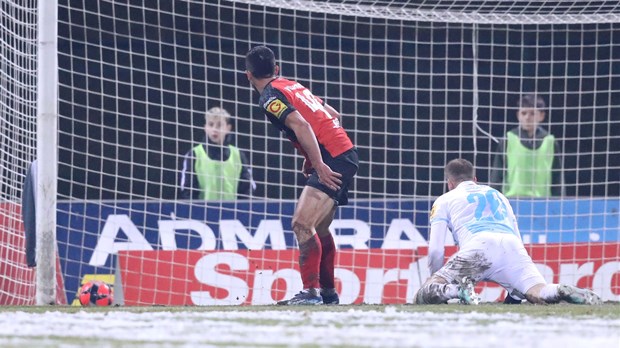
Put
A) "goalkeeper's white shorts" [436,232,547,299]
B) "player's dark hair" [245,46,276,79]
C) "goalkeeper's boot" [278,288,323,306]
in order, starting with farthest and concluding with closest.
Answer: "player's dark hair" [245,46,276,79], "goalkeeper's white shorts" [436,232,547,299], "goalkeeper's boot" [278,288,323,306]

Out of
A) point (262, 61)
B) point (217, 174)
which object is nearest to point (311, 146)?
point (262, 61)

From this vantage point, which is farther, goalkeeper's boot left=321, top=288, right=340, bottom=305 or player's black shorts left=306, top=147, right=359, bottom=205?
goalkeeper's boot left=321, top=288, right=340, bottom=305

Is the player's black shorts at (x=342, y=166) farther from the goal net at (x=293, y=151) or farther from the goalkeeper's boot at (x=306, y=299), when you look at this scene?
the goal net at (x=293, y=151)

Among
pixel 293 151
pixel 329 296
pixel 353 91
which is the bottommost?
pixel 329 296

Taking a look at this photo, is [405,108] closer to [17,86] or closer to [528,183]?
[528,183]

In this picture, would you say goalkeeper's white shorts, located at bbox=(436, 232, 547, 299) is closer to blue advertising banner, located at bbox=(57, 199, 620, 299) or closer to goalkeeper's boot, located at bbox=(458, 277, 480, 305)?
goalkeeper's boot, located at bbox=(458, 277, 480, 305)

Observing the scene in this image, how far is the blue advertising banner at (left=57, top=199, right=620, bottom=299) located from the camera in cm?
1172

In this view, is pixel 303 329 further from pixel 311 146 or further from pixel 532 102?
pixel 532 102

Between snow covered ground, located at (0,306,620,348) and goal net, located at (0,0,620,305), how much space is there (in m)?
4.21

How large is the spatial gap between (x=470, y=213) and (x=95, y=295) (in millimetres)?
3167

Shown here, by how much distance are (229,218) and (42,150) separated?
2499 millimetres

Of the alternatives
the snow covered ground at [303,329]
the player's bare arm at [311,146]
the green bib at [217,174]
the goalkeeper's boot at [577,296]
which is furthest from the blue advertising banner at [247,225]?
the snow covered ground at [303,329]

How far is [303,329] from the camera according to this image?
5.96 metres

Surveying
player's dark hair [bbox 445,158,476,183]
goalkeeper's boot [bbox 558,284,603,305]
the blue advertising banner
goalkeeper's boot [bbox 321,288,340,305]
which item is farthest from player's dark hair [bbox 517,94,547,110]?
goalkeeper's boot [bbox 558,284,603,305]
